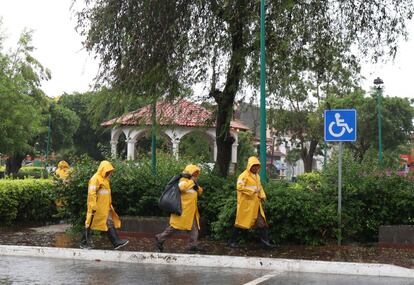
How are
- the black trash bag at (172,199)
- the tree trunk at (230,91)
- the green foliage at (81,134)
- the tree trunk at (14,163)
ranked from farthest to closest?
the green foliage at (81,134) → the tree trunk at (14,163) → the tree trunk at (230,91) → the black trash bag at (172,199)

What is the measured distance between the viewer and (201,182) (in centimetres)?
1131

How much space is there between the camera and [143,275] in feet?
25.3

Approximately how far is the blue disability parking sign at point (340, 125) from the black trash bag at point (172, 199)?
2.57 metres

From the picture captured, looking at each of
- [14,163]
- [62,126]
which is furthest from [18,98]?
[62,126]

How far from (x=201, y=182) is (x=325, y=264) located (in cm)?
373

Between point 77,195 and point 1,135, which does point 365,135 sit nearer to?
point 1,135

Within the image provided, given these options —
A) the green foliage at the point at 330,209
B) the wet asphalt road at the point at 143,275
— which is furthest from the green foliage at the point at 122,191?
the wet asphalt road at the point at 143,275

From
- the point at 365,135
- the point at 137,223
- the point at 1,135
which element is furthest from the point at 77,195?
the point at 365,135

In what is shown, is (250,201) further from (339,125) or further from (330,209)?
(339,125)

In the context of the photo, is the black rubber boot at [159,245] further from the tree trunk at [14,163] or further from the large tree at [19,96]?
the tree trunk at [14,163]

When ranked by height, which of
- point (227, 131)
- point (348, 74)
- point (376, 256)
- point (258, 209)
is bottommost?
point (376, 256)

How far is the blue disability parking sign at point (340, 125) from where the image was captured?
987 cm

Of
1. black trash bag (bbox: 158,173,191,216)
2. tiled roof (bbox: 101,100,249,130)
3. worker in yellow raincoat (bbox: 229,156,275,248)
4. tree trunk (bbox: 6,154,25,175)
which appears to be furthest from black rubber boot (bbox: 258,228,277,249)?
tree trunk (bbox: 6,154,25,175)

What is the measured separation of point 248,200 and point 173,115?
14.2 feet
